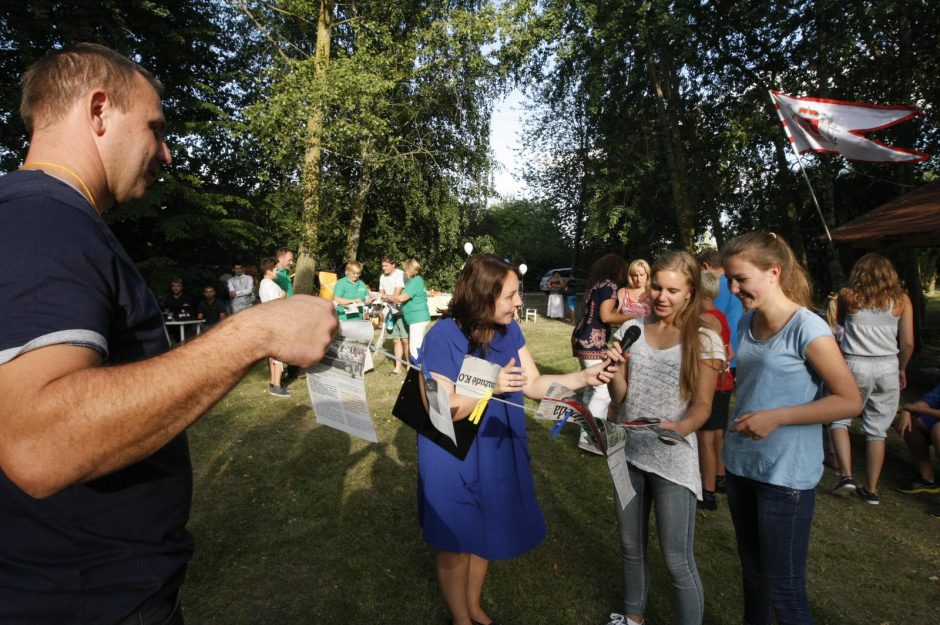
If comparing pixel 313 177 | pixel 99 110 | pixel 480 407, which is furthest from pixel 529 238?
pixel 99 110

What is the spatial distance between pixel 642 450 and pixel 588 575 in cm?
145

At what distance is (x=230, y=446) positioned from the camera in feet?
17.8

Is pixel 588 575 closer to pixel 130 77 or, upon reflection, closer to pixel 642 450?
pixel 642 450

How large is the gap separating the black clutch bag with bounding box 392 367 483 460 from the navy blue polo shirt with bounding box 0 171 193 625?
1.04 metres

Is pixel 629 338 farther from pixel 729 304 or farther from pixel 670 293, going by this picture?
pixel 729 304

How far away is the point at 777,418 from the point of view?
6.73 feet

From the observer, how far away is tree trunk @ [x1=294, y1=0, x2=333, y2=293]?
12.3 m

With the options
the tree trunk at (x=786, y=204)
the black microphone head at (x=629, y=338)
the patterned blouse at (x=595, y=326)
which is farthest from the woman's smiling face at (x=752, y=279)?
the tree trunk at (x=786, y=204)

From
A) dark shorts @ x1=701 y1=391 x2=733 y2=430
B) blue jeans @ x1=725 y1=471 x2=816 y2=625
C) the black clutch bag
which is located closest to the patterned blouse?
dark shorts @ x1=701 y1=391 x2=733 y2=430

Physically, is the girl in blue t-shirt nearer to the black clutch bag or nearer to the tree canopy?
the black clutch bag

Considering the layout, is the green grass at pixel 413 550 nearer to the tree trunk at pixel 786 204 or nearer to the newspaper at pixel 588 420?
the newspaper at pixel 588 420

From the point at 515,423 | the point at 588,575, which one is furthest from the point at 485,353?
the point at 588,575

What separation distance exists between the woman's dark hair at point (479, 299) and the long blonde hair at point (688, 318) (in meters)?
0.89

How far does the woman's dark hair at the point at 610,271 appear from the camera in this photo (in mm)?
5184
